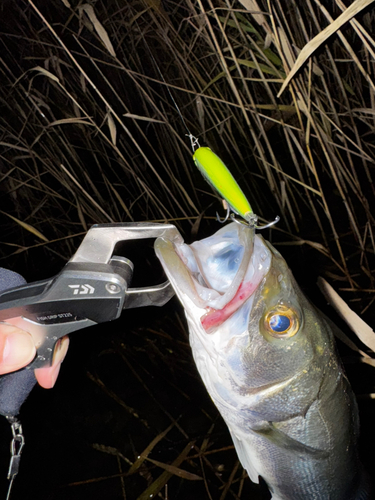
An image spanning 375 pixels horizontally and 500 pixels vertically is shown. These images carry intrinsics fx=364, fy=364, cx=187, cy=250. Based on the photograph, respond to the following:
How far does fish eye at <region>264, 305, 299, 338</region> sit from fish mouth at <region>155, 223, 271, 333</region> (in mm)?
106

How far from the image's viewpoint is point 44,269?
416 cm

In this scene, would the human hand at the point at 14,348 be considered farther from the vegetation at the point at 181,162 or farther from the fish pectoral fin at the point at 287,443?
the vegetation at the point at 181,162

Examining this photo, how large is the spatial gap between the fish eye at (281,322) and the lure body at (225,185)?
373 millimetres

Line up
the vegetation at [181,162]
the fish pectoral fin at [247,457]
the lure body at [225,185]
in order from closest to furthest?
1. the lure body at [225,185]
2. the fish pectoral fin at [247,457]
3. the vegetation at [181,162]

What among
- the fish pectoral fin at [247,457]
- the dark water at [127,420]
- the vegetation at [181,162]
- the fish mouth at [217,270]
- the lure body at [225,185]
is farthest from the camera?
the dark water at [127,420]

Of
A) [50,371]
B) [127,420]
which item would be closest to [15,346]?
[50,371]

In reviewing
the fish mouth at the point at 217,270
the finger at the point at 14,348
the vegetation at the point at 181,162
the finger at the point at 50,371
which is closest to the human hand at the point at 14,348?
the finger at the point at 14,348

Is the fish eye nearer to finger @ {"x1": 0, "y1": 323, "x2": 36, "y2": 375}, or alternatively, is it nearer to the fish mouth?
the fish mouth

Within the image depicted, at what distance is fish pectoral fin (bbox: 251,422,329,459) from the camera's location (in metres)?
1.45

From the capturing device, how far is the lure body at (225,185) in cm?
107

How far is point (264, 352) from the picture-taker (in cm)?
128

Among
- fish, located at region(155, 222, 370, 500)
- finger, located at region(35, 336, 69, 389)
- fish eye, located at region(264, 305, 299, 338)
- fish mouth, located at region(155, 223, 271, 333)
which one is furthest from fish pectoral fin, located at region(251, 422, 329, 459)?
finger, located at region(35, 336, 69, 389)

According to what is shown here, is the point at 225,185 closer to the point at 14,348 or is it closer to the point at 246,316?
the point at 246,316

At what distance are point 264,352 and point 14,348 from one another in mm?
885
